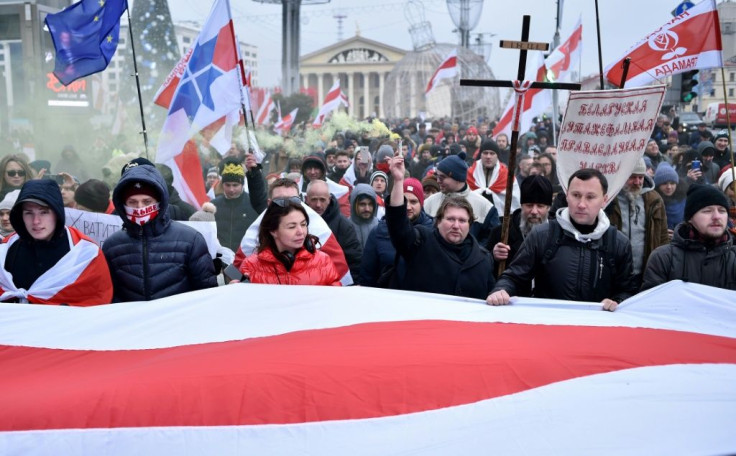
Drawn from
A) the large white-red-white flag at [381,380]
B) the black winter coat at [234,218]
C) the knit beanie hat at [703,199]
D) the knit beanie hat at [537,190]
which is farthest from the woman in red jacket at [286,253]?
the black winter coat at [234,218]

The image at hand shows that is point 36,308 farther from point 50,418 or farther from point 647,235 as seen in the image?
point 647,235

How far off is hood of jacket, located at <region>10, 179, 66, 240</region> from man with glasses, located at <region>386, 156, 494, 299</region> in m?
1.73

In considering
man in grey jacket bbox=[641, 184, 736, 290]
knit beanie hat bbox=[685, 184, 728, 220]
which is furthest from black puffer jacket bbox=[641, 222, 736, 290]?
knit beanie hat bbox=[685, 184, 728, 220]

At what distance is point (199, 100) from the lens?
6852mm

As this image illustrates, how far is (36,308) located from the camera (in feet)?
12.8

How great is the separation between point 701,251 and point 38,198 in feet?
10.8

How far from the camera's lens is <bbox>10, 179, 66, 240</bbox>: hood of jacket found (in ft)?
13.3

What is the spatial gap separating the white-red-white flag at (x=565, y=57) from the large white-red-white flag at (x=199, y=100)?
7.00m

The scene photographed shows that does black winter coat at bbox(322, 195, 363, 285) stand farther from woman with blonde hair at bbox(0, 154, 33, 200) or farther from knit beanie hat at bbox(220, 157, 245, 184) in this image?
woman with blonde hair at bbox(0, 154, 33, 200)

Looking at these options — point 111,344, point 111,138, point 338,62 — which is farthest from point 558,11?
point 338,62

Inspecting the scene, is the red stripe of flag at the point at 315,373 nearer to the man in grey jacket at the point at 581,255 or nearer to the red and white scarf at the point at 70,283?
the man in grey jacket at the point at 581,255

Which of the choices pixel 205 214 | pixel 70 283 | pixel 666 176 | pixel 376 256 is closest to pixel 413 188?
pixel 376 256

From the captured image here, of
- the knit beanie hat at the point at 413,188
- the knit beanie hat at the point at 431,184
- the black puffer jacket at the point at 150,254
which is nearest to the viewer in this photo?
the black puffer jacket at the point at 150,254

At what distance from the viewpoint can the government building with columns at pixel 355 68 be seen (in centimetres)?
11112
